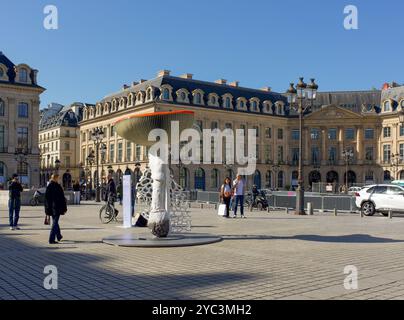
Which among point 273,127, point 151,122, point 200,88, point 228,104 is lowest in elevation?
point 151,122

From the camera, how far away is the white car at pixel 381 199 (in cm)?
2291

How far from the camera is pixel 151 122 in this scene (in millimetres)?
13102

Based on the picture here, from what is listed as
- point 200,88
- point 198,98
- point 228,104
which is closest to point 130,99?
point 198,98

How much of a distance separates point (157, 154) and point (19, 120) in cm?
5645

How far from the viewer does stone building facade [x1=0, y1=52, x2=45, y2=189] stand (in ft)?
208

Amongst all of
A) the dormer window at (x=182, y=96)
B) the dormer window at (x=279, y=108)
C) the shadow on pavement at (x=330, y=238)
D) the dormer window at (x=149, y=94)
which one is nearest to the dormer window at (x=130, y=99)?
the dormer window at (x=149, y=94)

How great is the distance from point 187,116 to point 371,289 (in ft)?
22.7

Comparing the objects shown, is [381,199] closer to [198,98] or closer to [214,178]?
[214,178]

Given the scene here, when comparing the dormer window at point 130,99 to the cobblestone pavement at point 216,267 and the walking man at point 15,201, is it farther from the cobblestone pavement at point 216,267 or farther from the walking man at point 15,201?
the cobblestone pavement at point 216,267

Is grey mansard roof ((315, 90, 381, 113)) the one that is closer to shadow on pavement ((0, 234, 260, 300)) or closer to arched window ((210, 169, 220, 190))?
arched window ((210, 169, 220, 190))

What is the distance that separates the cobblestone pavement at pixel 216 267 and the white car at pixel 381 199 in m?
8.48

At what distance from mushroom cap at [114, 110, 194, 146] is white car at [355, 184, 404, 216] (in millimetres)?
13318

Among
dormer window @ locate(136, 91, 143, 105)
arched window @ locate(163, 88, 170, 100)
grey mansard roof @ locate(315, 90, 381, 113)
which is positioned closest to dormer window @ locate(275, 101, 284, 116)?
grey mansard roof @ locate(315, 90, 381, 113)

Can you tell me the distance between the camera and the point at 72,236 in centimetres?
1443
